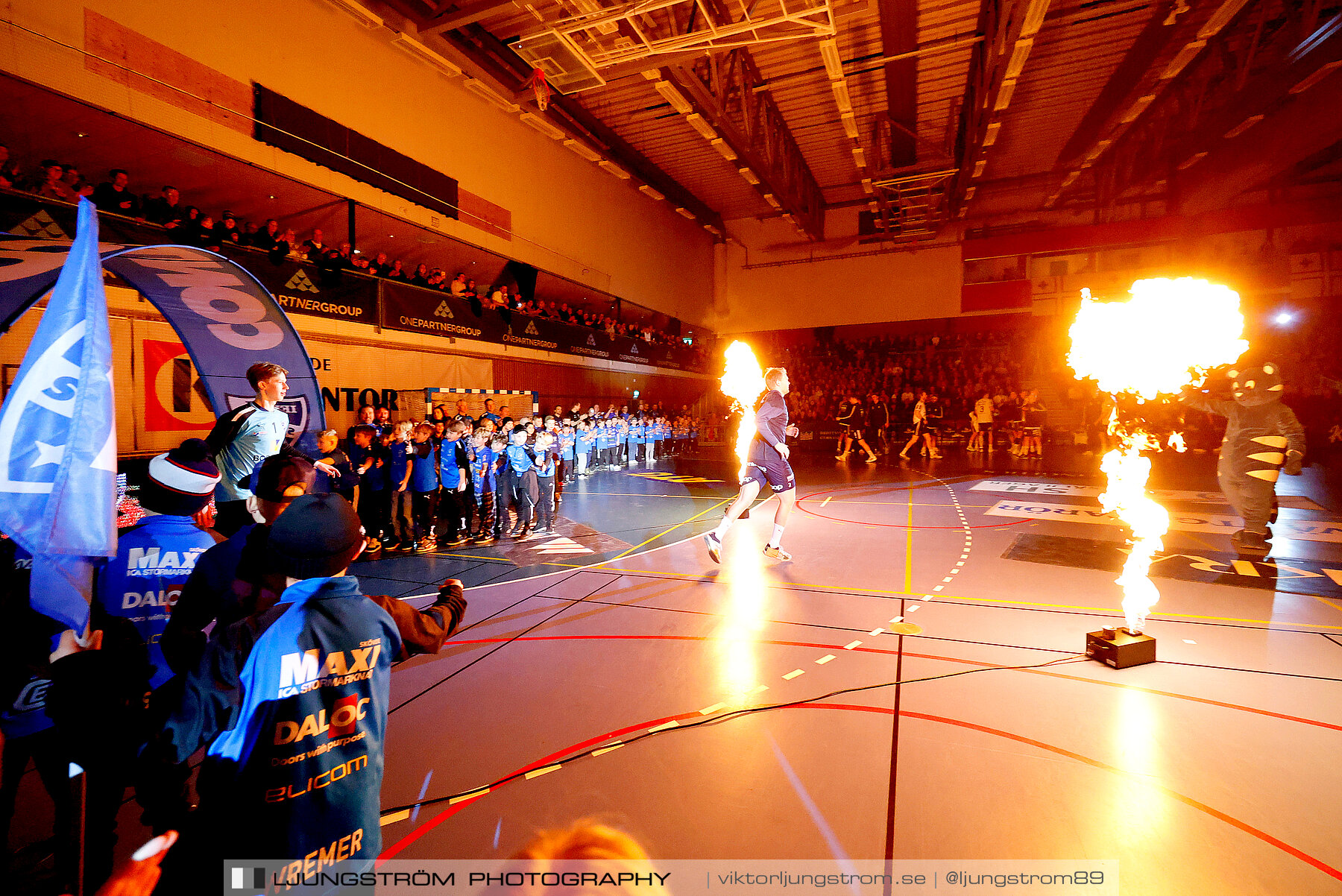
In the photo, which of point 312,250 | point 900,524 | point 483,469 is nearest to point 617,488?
point 483,469

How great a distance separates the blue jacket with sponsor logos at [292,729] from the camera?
1624mm

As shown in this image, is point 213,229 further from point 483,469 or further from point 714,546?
point 714,546

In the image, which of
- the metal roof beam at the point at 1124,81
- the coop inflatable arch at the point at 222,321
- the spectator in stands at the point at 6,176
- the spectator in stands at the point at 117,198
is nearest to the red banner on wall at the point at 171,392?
the spectator in stands at the point at 117,198

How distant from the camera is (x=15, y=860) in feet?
8.26

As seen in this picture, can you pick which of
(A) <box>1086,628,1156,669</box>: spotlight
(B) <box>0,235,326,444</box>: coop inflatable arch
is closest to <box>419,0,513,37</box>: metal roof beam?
(B) <box>0,235,326,444</box>: coop inflatable arch

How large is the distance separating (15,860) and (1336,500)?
55.1ft

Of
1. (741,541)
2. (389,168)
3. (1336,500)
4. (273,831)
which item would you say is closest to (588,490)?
(741,541)

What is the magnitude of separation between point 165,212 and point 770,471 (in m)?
11.0

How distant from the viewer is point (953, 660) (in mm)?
4324

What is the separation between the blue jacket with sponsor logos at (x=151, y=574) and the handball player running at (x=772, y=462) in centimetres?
535

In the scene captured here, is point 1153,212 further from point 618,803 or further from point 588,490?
point 618,803

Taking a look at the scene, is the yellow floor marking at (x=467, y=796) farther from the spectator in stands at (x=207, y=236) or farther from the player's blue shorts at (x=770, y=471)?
the spectator in stands at (x=207, y=236)

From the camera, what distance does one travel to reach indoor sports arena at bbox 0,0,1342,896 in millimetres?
2145

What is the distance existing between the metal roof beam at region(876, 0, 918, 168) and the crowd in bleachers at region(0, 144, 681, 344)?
12156mm
